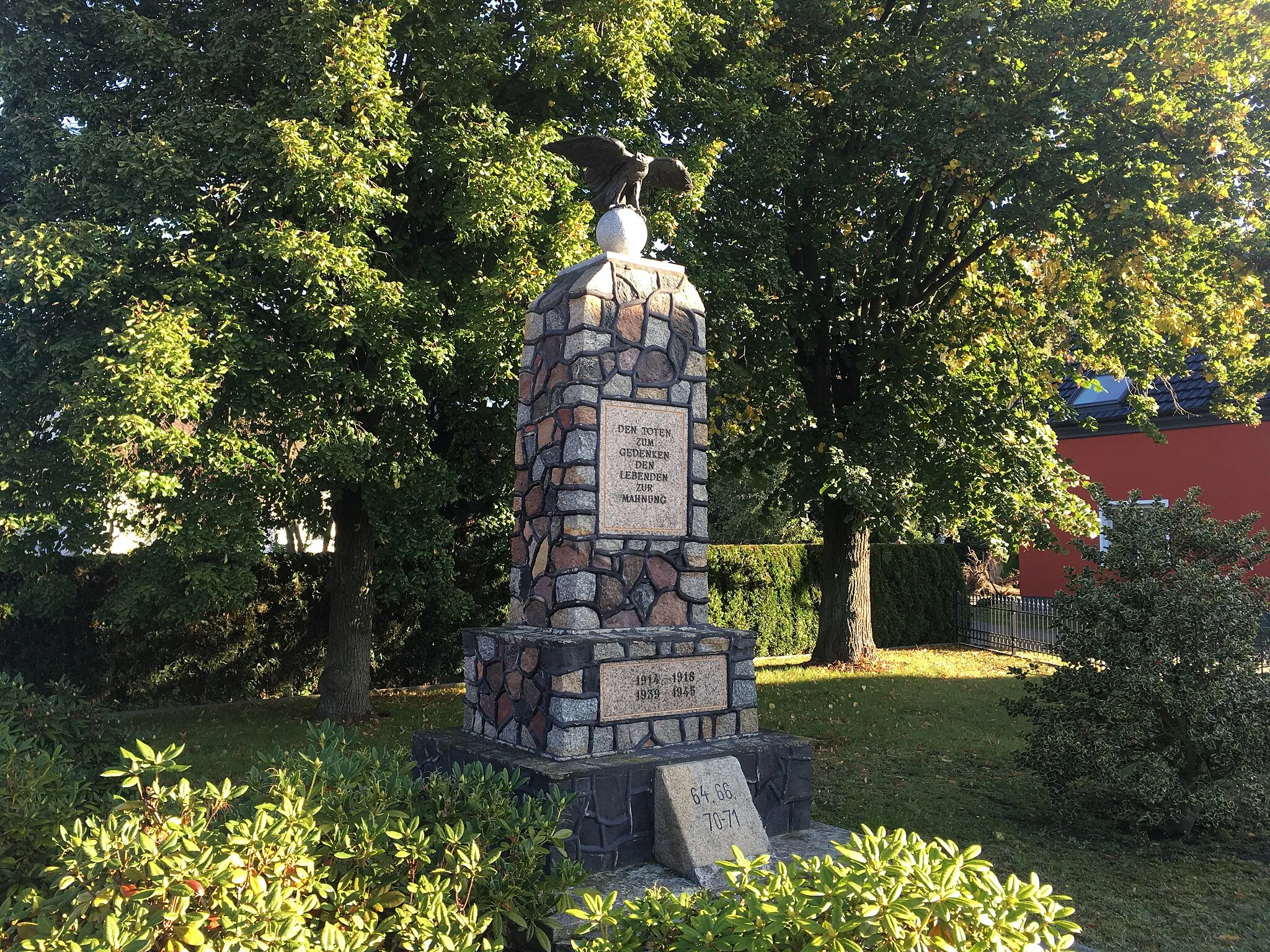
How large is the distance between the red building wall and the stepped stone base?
560 inches

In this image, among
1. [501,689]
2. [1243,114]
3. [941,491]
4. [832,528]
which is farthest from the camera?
[832,528]

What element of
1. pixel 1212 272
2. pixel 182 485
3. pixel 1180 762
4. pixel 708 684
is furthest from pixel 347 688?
pixel 1212 272

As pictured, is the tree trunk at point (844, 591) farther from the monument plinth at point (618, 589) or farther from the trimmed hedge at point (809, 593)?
the monument plinth at point (618, 589)

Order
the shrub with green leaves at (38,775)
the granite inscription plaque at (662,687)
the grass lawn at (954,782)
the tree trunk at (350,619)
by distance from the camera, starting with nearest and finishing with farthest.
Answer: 1. the shrub with green leaves at (38,775)
2. the grass lawn at (954,782)
3. the granite inscription plaque at (662,687)
4. the tree trunk at (350,619)

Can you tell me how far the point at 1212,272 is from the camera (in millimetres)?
10711

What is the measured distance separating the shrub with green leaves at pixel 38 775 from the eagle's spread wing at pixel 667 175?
5.33m

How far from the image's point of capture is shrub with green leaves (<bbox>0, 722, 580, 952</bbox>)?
267 centimetres

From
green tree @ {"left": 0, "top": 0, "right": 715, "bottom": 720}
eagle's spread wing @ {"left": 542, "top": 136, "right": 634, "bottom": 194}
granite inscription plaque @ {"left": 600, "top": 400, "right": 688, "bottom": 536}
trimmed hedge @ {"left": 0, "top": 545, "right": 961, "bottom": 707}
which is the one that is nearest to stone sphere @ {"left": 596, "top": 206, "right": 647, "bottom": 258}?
eagle's spread wing @ {"left": 542, "top": 136, "right": 634, "bottom": 194}

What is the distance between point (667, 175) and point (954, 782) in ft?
19.0

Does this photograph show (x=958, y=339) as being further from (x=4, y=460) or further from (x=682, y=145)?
(x=4, y=460)

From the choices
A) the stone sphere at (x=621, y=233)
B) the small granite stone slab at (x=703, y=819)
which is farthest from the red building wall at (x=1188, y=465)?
the small granite stone slab at (x=703, y=819)

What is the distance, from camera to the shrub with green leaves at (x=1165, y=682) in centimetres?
661

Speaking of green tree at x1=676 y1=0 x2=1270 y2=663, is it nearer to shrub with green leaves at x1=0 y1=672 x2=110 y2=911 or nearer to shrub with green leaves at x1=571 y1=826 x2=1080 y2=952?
shrub with green leaves at x1=0 y1=672 x2=110 y2=911

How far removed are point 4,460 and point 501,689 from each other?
194 inches
